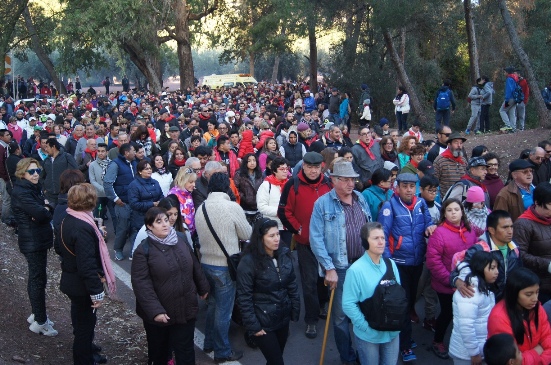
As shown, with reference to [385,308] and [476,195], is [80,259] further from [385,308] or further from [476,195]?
[476,195]

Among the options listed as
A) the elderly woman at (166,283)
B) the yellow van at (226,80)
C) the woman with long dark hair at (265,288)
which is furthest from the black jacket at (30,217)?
the yellow van at (226,80)

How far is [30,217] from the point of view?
591 cm

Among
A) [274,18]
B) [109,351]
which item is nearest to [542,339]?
[109,351]

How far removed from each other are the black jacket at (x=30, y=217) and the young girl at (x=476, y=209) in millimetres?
4413

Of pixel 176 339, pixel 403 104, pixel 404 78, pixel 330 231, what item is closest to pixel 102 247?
pixel 176 339

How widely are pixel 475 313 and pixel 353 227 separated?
4.98ft

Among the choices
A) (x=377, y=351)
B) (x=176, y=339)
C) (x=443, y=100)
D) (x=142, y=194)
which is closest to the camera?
(x=377, y=351)

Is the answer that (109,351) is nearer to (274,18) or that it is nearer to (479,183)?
(479,183)

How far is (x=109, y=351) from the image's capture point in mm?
6016

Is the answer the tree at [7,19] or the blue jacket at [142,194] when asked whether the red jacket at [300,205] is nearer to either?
the blue jacket at [142,194]

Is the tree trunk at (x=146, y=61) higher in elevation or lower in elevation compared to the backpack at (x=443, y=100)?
higher

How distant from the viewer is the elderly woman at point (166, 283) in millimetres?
4730

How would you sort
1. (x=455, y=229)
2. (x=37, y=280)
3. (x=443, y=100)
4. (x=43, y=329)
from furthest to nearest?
(x=443, y=100)
(x=43, y=329)
(x=37, y=280)
(x=455, y=229)

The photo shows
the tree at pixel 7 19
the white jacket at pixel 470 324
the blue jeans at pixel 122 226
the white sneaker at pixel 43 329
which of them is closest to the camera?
the white jacket at pixel 470 324
